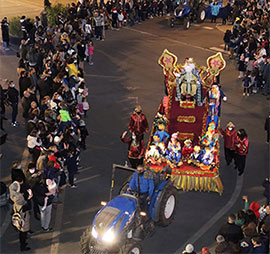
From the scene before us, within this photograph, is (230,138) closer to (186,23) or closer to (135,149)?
(135,149)

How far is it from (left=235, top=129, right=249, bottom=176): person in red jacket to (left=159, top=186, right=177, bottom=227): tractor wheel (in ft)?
10.3

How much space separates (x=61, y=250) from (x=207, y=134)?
5.73 meters

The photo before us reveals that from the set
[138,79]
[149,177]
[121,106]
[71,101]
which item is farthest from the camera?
[138,79]

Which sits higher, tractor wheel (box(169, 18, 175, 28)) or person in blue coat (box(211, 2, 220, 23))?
person in blue coat (box(211, 2, 220, 23))

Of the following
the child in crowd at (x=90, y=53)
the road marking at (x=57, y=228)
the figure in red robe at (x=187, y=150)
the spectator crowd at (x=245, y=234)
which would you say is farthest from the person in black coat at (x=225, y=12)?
the spectator crowd at (x=245, y=234)

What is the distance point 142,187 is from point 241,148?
170 inches

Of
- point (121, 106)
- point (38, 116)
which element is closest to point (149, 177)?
point (38, 116)

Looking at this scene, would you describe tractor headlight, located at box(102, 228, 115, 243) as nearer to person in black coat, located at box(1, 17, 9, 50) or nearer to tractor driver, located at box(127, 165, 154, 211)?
tractor driver, located at box(127, 165, 154, 211)

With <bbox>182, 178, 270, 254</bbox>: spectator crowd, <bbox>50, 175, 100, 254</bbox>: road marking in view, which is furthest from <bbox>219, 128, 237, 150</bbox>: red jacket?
<bbox>50, 175, 100, 254</bbox>: road marking

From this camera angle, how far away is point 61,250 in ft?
42.1

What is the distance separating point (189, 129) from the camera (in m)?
17.0

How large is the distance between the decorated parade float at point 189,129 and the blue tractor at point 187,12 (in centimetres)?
1439

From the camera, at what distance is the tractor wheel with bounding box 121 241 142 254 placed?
11.4 m

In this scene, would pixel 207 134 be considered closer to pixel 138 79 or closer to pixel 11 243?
pixel 11 243
